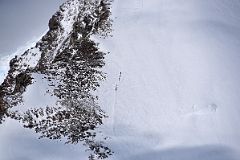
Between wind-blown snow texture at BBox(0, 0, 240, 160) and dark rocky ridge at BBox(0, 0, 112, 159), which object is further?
dark rocky ridge at BBox(0, 0, 112, 159)

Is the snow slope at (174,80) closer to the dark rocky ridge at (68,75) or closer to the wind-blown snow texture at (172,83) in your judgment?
the wind-blown snow texture at (172,83)

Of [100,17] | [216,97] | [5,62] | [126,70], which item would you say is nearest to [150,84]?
[126,70]

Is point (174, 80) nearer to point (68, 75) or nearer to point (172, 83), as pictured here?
point (172, 83)

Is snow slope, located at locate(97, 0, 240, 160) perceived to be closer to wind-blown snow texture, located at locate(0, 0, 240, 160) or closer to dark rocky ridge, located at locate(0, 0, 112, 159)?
wind-blown snow texture, located at locate(0, 0, 240, 160)

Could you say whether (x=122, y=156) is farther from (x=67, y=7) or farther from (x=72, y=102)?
(x=67, y=7)

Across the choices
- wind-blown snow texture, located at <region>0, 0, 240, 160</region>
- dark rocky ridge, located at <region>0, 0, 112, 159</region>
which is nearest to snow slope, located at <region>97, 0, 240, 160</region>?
wind-blown snow texture, located at <region>0, 0, 240, 160</region>
